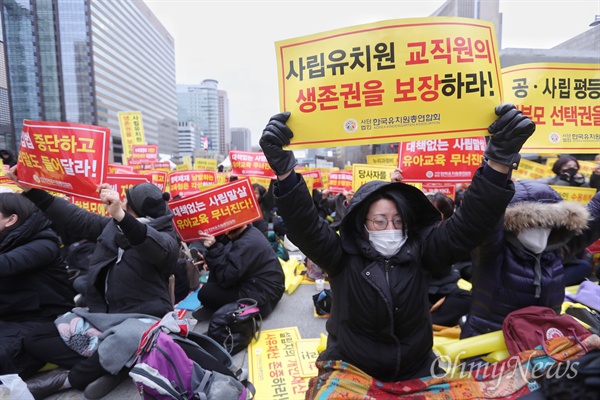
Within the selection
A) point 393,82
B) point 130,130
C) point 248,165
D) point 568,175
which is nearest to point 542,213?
point 393,82

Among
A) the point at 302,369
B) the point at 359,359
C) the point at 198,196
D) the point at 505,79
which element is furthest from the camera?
the point at 198,196

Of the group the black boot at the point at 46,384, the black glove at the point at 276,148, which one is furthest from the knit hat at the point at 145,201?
the black glove at the point at 276,148

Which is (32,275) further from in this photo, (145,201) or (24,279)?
(145,201)

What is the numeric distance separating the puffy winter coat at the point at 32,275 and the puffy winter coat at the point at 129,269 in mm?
272

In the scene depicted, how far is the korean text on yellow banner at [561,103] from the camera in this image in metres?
2.71

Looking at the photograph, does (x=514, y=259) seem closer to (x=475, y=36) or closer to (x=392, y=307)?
(x=392, y=307)

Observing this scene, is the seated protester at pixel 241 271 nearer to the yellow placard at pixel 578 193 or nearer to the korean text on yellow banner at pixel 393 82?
the korean text on yellow banner at pixel 393 82

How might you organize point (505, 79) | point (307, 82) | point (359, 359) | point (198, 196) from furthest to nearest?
point (198, 196) < point (505, 79) < point (307, 82) < point (359, 359)

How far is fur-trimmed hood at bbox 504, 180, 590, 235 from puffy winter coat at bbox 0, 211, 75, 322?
377 cm

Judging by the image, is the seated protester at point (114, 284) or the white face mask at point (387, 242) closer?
the white face mask at point (387, 242)

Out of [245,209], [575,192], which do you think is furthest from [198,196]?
[575,192]

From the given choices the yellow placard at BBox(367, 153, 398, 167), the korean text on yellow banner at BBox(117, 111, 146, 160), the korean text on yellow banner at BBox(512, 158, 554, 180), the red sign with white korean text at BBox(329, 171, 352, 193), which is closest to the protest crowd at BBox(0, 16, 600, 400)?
the korean text on yellow banner at BBox(512, 158, 554, 180)

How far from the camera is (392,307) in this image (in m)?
1.70

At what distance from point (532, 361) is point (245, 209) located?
3.19 meters
